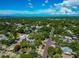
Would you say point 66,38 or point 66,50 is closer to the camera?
point 66,50

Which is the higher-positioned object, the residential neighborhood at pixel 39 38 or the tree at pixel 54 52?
the residential neighborhood at pixel 39 38

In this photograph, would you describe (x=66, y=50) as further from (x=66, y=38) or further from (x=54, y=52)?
(x=66, y=38)

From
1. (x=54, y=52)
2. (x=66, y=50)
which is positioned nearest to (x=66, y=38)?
(x=66, y=50)

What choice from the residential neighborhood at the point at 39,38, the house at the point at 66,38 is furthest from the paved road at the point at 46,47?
the house at the point at 66,38

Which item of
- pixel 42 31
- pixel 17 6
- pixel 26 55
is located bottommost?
pixel 26 55

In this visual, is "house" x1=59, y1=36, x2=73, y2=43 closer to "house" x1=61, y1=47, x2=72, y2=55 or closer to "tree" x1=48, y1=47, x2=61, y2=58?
"house" x1=61, y1=47, x2=72, y2=55

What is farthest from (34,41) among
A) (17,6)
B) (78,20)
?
(78,20)

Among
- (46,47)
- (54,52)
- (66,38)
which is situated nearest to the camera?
(54,52)

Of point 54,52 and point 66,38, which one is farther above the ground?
point 66,38

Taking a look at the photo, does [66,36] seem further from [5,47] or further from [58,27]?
[5,47]

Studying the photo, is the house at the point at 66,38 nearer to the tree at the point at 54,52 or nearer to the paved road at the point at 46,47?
the paved road at the point at 46,47

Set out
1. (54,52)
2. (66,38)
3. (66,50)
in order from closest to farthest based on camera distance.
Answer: (54,52) < (66,50) < (66,38)
